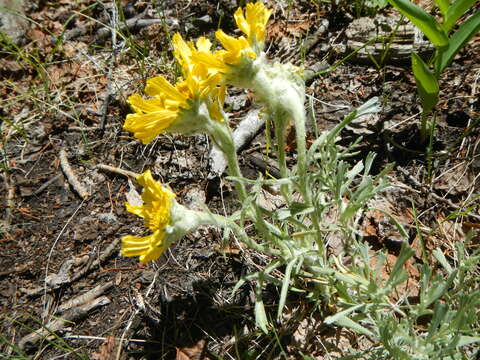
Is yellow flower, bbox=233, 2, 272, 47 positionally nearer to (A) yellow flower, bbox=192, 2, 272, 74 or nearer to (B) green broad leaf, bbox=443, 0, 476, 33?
(A) yellow flower, bbox=192, 2, 272, 74

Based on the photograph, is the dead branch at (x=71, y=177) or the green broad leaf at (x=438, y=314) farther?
the dead branch at (x=71, y=177)

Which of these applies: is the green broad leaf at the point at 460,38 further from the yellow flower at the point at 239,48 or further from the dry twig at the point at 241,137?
the yellow flower at the point at 239,48

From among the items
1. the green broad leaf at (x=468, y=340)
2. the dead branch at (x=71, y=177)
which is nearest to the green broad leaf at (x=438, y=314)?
the green broad leaf at (x=468, y=340)

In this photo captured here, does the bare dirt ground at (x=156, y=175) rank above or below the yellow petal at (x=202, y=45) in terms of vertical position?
below

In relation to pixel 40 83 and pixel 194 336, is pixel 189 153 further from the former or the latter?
pixel 40 83

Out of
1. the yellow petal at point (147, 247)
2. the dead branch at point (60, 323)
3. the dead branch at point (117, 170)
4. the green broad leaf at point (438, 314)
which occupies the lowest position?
the dead branch at point (60, 323)

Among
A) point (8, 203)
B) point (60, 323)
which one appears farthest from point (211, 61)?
point (8, 203)
